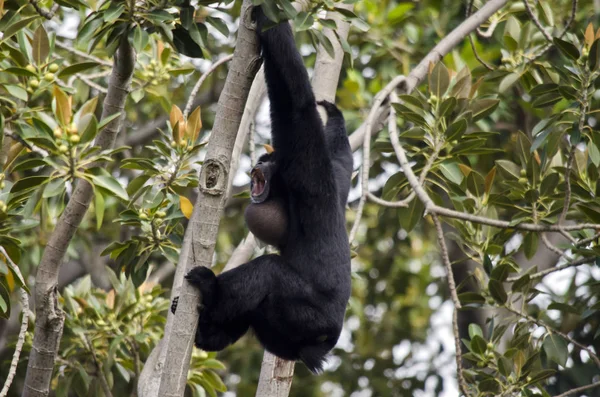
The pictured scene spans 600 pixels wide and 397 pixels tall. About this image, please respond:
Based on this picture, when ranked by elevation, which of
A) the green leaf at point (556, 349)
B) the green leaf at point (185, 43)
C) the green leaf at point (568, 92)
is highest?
the green leaf at point (568, 92)

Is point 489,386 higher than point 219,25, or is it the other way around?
point 219,25

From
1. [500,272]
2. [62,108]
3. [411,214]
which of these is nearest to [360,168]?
[411,214]

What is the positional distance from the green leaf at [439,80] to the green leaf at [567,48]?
34.7 inches

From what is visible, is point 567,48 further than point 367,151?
No

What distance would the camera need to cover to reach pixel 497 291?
511 cm

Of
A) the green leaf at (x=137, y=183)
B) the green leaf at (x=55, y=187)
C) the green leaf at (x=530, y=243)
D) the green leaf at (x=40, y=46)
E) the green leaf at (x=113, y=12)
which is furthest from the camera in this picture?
the green leaf at (x=530, y=243)

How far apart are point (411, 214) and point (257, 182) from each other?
1.39 m

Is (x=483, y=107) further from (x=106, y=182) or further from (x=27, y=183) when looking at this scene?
(x=27, y=183)

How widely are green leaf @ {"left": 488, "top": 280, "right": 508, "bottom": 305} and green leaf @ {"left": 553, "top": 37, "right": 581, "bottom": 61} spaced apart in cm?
161

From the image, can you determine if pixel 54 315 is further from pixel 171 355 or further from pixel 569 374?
pixel 569 374

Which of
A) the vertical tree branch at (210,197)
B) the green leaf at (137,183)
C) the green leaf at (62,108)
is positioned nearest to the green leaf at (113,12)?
the green leaf at (62,108)

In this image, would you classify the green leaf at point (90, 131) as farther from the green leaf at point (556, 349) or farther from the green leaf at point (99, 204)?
the green leaf at point (556, 349)

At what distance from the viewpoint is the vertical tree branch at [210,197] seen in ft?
11.2

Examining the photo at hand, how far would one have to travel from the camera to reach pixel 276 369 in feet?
15.6
